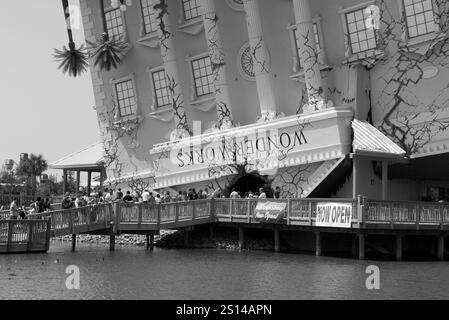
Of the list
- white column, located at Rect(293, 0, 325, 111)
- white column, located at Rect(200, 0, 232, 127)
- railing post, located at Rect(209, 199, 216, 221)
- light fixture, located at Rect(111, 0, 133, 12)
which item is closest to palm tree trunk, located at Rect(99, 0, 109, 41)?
light fixture, located at Rect(111, 0, 133, 12)

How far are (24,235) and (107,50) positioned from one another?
16.5m

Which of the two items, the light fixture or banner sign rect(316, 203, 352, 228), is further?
the light fixture

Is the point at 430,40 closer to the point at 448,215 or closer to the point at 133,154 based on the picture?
the point at 448,215

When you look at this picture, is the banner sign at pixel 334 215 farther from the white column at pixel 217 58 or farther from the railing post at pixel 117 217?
the white column at pixel 217 58

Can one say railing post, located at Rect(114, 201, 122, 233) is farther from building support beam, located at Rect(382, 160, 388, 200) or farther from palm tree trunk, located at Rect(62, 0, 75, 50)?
palm tree trunk, located at Rect(62, 0, 75, 50)

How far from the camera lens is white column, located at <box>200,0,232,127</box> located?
38.3 metres

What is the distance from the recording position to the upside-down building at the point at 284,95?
32.5 m

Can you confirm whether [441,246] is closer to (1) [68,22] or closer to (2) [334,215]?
(2) [334,215]

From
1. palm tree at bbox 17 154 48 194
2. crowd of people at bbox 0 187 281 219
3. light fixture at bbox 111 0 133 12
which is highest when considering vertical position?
light fixture at bbox 111 0 133 12

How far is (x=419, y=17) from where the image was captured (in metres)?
32.5

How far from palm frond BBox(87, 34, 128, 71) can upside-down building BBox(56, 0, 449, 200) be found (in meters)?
0.43

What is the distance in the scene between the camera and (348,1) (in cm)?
3472

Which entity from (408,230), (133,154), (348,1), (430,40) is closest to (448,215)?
(408,230)

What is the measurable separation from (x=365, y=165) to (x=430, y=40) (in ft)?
18.6
